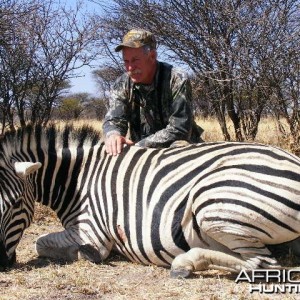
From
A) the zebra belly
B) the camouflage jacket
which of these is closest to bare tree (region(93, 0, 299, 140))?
the camouflage jacket

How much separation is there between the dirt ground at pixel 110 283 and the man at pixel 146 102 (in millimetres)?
822

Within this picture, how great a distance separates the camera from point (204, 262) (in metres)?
3.32

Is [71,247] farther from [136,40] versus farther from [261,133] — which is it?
[261,133]

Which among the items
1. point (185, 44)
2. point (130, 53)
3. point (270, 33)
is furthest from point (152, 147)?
point (185, 44)

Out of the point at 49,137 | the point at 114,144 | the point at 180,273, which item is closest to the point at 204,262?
the point at 180,273

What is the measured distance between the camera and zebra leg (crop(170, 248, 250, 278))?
3.29 m

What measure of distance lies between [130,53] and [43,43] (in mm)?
7539

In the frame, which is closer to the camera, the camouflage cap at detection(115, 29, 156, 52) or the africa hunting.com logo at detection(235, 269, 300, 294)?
the africa hunting.com logo at detection(235, 269, 300, 294)

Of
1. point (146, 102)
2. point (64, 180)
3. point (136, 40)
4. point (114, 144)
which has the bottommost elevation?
point (64, 180)

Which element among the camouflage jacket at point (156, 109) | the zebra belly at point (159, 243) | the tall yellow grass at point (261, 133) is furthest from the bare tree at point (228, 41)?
the zebra belly at point (159, 243)

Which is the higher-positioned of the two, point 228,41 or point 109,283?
point 228,41

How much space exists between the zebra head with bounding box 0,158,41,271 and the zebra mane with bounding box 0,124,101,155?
196 millimetres

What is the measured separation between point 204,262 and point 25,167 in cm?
125

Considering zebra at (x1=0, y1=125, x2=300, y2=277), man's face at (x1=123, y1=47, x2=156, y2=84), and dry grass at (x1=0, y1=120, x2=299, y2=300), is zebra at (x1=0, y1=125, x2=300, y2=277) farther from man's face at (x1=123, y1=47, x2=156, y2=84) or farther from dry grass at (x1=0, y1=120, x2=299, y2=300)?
man's face at (x1=123, y1=47, x2=156, y2=84)
